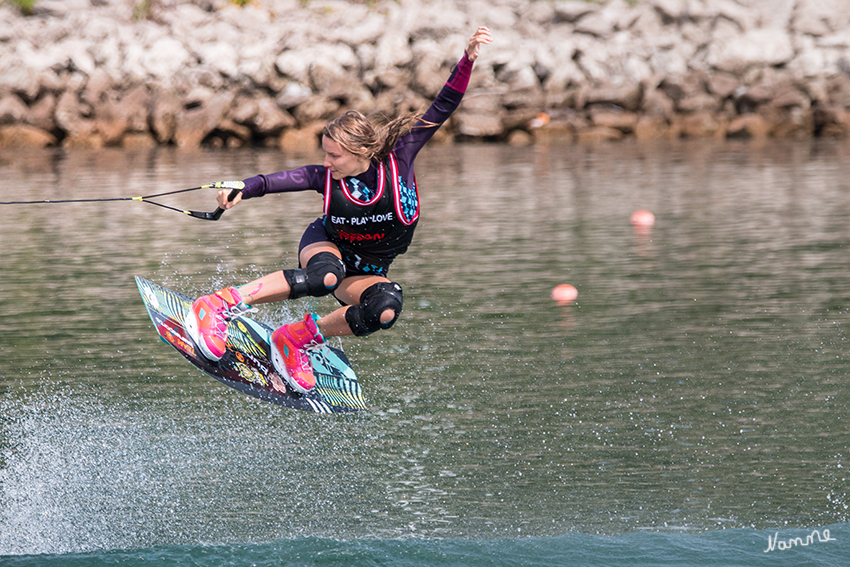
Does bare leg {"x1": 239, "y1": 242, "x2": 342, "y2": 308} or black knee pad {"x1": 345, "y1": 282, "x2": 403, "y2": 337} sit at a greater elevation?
bare leg {"x1": 239, "y1": 242, "x2": 342, "y2": 308}

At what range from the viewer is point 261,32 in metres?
25.1

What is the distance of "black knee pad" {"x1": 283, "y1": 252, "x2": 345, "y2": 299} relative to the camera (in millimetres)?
5590

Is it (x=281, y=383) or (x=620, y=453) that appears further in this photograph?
(x=281, y=383)

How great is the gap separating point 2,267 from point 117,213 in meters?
3.60

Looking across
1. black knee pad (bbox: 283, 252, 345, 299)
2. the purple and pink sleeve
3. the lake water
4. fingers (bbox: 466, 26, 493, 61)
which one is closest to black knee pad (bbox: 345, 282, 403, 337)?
black knee pad (bbox: 283, 252, 345, 299)

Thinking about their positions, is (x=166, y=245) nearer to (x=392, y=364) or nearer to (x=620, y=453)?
(x=392, y=364)

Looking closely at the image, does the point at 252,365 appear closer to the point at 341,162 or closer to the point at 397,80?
the point at 341,162

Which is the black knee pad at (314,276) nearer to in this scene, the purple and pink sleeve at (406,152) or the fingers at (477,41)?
the purple and pink sleeve at (406,152)

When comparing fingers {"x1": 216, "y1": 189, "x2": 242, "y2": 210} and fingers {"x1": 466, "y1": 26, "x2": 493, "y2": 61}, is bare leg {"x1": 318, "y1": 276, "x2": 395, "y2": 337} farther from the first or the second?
fingers {"x1": 466, "y1": 26, "x2": 493, "y2": 61}

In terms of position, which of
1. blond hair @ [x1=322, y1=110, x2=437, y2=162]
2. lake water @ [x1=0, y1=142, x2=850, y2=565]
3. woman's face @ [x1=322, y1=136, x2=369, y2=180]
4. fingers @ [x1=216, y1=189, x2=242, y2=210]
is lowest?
lake water @ [x1=0, y1=142, x2=850, y2=565]

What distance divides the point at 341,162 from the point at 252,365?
1.58 m

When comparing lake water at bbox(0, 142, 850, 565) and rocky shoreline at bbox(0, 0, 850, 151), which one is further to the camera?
rocky shoreline at bbox(0, 0, 850, 151)

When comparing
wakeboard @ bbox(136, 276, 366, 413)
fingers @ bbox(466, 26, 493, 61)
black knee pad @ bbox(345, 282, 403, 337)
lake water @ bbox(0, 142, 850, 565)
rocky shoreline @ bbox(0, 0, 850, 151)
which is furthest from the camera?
rocky shoreline @ bbox(0, 0, 850, 151)

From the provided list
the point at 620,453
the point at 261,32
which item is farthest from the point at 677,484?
the point at 261,32
